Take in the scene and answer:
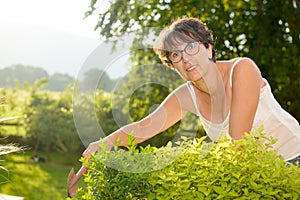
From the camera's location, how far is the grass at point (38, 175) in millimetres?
5050

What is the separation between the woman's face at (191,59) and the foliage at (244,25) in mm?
2227

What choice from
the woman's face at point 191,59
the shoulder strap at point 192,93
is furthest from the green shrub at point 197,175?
the shoulder strap at point 192,93

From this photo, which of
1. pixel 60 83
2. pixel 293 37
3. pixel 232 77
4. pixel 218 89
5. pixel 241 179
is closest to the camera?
pixel 241 179

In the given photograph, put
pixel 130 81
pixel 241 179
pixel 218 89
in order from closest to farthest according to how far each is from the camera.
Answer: pixel 241 179 → pixel 218 89 → pixel 130 81

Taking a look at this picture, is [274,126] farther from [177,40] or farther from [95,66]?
[95,66]

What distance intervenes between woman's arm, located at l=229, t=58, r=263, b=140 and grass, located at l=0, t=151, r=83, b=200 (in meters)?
3.43

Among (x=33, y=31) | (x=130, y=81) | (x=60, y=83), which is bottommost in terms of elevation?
(x=60, y=83)

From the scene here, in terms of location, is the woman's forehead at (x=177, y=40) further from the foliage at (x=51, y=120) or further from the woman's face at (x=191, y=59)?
the foliage at (x=51, y=120)

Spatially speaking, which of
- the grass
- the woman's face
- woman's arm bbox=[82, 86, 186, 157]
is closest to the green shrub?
woman's arm bbox=[82, 86, 186, 157]

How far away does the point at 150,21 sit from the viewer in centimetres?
443

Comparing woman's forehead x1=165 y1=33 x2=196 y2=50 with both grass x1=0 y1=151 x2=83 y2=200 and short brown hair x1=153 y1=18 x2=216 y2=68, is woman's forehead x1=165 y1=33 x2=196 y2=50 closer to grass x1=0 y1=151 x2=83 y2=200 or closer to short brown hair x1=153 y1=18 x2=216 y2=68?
short brown hair x1=153 y1=18 x2=216 y2=68

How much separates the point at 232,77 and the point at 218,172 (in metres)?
0.46

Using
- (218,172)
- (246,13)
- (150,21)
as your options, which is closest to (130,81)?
(218,172)

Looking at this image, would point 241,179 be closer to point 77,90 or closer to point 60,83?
point 77,90
